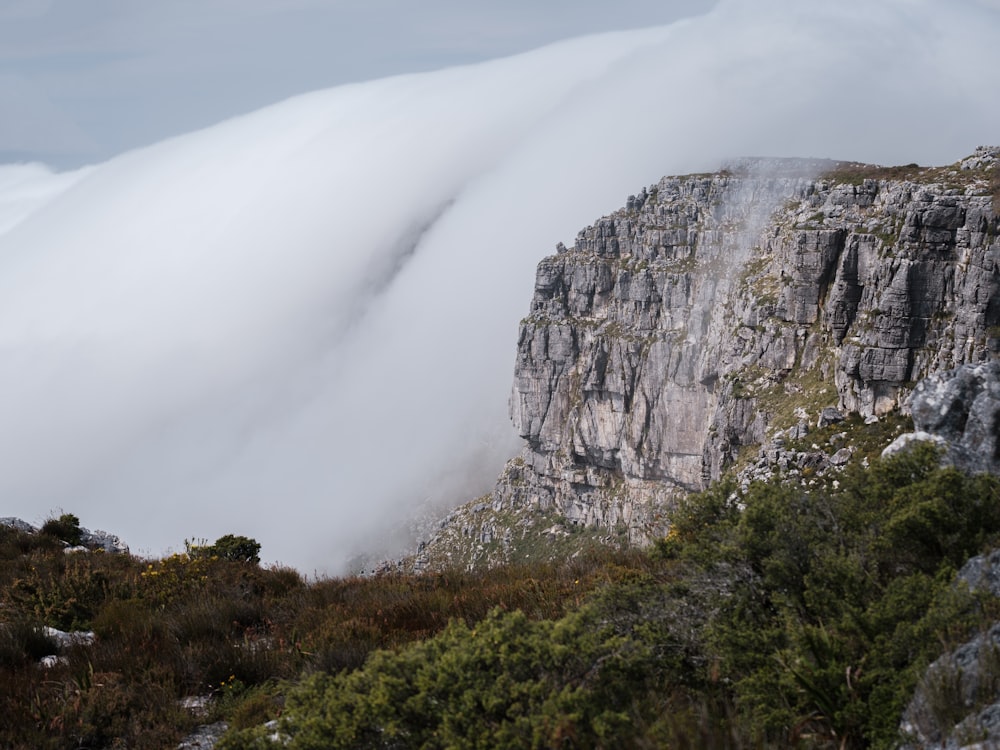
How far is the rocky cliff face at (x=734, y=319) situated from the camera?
71.4 m

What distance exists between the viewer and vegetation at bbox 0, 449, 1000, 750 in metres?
5.21

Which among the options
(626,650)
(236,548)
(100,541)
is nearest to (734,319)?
(100,541)

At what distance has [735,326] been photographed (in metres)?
99.8

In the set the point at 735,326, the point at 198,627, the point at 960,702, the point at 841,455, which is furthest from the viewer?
the point at 735,326

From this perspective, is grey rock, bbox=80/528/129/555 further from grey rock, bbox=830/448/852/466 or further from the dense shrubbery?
grey rock, bbox=830/448/852/466

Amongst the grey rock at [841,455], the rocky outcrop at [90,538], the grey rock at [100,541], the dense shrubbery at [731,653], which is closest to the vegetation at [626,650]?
the dense shrubbery at [731,653]

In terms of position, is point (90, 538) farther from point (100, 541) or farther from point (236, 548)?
point (236, 548)

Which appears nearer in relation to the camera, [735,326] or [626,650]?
Result: [626,650]

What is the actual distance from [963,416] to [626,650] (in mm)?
4558

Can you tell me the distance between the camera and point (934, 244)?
70.8 metres

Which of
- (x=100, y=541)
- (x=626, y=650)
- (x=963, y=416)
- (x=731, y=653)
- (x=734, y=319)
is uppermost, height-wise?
(x=734, y=319)

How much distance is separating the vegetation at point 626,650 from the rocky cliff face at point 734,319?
1947 inches

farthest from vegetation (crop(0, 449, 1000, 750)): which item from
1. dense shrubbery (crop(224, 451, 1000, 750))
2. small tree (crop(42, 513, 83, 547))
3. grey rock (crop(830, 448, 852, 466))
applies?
grey rock (crop(830, 448, 852, 466))

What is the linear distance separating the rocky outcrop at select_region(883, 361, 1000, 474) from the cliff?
2740 cm
